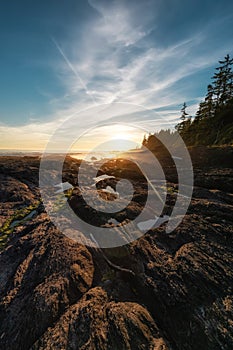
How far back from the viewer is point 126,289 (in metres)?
6.39

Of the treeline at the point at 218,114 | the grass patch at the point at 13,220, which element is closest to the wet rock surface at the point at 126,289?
A: the grass patch at the point at 13,220

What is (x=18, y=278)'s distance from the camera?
700 centimetres

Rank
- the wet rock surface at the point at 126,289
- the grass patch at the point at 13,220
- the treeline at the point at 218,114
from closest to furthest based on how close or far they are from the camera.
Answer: the wet rock surface at the point at 126,289, the grass patch at the point at 13,220, the treeline at the point at 218,114

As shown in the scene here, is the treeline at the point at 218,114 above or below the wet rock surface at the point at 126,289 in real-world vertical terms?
above

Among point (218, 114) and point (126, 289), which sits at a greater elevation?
point (218, 114)

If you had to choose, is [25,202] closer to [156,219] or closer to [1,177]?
[1,177]

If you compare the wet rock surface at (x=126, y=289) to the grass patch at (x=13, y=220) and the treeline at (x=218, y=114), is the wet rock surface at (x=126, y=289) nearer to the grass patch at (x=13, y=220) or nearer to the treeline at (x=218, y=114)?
the grass patch at (x=13, y=220)

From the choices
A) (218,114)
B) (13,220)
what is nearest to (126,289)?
(13,220)

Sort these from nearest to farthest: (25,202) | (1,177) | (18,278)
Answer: (18,278), (25,202), (1,177)

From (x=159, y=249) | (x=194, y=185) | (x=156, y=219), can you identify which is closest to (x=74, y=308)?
(x=159, y=249)

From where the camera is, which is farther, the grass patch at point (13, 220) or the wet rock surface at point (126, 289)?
the grass patch at point (13, 220)

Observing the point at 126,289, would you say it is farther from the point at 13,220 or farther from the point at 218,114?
the point at 218,114

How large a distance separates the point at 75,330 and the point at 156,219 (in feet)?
21.7

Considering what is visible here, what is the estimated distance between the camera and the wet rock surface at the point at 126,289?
4602mm
